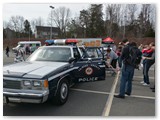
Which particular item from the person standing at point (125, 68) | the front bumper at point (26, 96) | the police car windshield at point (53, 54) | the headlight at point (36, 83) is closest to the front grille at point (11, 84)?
the front bumper at point (26, 96)

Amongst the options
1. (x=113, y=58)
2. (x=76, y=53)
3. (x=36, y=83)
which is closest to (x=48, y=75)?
(x=36, y=83)

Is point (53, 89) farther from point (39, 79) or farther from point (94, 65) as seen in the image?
point (94, 65)

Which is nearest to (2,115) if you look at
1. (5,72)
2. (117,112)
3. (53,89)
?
(5,72)

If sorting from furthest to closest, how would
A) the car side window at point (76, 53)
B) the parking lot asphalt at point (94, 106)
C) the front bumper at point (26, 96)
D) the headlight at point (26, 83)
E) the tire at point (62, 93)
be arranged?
the car side window at point (76, 53), the tire at point (62, 93), the parking lot asphalt at point (94, 106), the headlight at point (26, 83), the front bumper at point (26, 96)

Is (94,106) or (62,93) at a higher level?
(62,93)

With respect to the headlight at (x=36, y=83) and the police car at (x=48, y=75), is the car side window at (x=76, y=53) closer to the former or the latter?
the police car at (x=48, y=75)

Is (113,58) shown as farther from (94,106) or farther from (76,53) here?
(94,106)

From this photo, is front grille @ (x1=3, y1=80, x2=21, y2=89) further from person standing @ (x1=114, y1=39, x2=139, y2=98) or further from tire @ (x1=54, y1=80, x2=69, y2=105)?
person standing @ (x1=114, y1=39, x2=139, y2=98)

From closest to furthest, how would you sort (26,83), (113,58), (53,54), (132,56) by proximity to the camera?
(26,83), (132,56), (53,54), (113,58)

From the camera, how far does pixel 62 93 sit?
4562 millimetres

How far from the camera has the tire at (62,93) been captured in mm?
4336

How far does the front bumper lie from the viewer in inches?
147

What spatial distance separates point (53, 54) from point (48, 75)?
174 cm

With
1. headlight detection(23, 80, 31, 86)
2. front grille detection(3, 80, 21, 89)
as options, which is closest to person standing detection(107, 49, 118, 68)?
headlight detection(23, 80, 31, 86)
